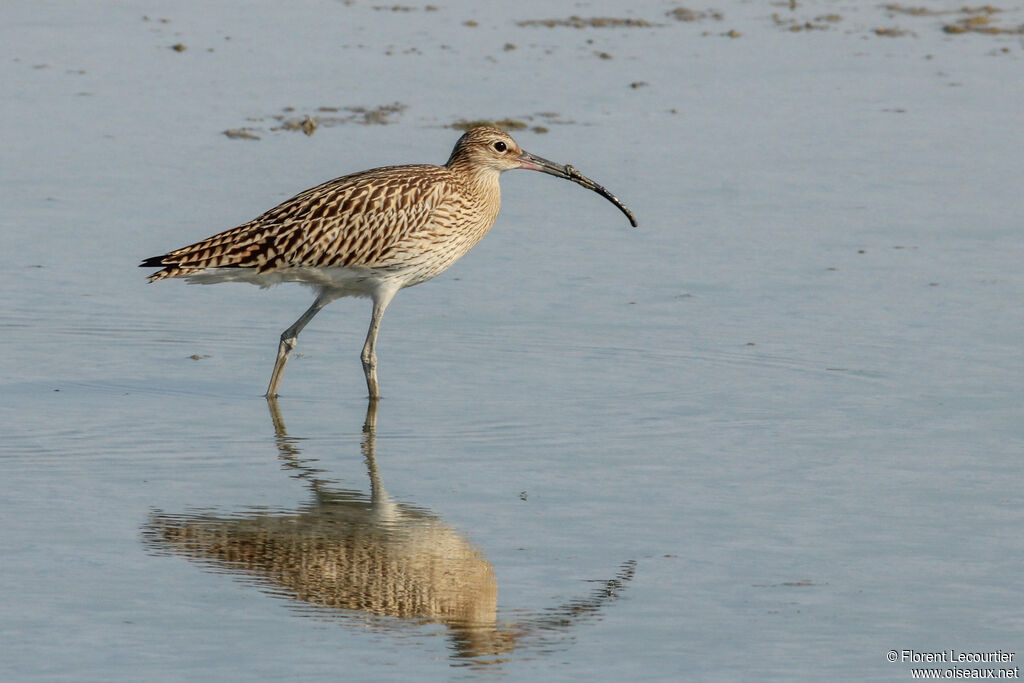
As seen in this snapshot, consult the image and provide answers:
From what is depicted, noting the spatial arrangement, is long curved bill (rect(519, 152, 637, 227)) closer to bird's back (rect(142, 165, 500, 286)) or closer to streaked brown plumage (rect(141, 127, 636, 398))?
streaked brown plumage (rect(141, 127, 636, 398))

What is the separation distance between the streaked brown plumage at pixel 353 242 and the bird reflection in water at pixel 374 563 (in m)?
2.42

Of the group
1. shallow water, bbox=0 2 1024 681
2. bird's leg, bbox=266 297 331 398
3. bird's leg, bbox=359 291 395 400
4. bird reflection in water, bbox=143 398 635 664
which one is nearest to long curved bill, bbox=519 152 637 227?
shallow water, bbox=0 2 1024 681

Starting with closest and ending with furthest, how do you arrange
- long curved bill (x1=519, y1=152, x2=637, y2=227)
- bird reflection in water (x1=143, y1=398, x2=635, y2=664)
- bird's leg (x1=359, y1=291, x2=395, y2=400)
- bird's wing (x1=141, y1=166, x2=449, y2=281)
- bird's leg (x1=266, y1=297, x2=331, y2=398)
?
bird reflection in water (x1=143, y1=398, x2=635, y2=664), bird's leg (x1=359, y1=291, x2=395, y2=400), bird's leg (x1=266, y1=297, x2=331, y2=398), bird's wing (x1=141, y1=166, x2=449, y2=281), long curved bill (x1=519, y1=152, x2=637, y2=227)

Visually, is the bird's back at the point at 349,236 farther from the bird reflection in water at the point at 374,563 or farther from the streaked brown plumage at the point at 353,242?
the bird reflection in water at the point at 374,563

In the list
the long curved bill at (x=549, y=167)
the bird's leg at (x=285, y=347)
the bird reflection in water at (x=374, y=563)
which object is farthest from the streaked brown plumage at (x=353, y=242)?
the bird reflection in water at (x=374, y=563)

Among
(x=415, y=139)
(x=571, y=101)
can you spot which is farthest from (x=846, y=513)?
(x=571, y=101)

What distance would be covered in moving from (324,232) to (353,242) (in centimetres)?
19

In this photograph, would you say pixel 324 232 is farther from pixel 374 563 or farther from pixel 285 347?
pixel 374 563

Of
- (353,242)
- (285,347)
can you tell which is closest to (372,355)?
(285,347)

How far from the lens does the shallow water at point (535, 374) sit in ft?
23.1

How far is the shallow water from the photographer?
7.05 meters

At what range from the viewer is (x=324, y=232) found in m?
11.0

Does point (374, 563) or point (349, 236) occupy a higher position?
point (349, 236)

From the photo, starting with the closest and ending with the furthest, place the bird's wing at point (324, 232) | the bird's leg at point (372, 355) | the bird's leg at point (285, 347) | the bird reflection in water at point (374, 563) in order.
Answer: the bird reflection in water at point (374, 563) < the bird's leg at point (372, 355) < the bird's leg at point (285, 347) < the bird's wing at point (324, 232)
